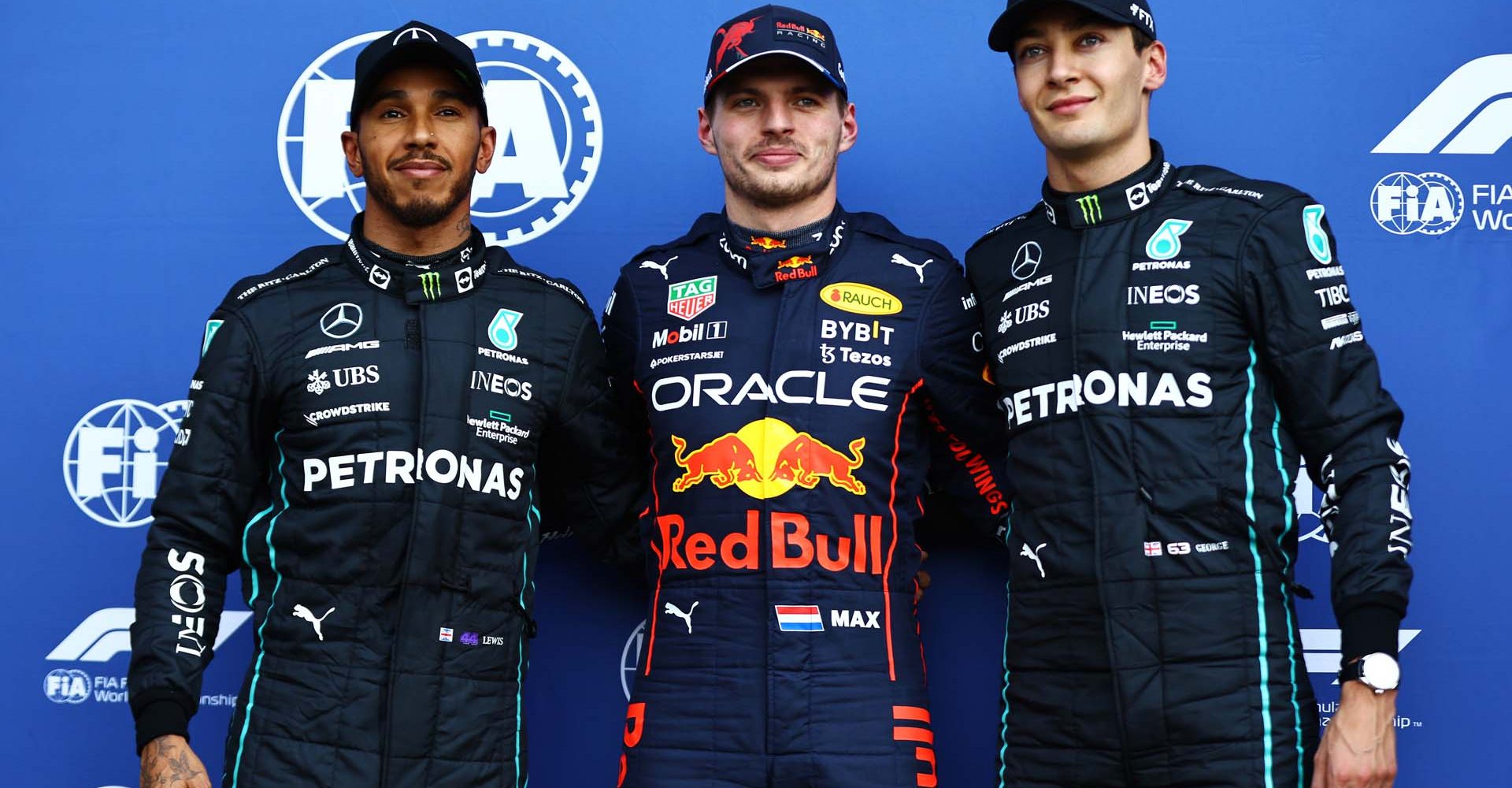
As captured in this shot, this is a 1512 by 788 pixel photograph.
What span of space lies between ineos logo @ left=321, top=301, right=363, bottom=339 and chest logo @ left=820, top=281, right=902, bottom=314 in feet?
2.68

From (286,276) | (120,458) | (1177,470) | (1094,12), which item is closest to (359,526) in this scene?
(286,276)

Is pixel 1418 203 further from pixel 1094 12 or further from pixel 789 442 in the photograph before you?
pixel 789 442

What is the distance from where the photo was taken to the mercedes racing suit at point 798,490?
2.28 meters

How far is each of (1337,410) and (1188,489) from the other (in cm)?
24

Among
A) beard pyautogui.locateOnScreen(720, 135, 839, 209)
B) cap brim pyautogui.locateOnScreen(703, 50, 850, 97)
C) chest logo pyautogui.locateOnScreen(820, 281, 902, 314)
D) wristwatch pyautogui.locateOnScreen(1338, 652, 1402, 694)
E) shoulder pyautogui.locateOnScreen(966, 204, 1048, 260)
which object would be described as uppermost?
cap brim pyautogui.locateOnScreen(703, 50, 850, 97)

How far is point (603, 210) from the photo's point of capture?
2.98 metres

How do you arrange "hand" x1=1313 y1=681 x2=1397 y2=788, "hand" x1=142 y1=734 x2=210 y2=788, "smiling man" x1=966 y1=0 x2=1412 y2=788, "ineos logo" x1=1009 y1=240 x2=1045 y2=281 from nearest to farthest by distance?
1. "hand" x1=1313 y1=681 x2=1397 y2=788
2. "smiling man" x1=966 y1=0 x2=1412 y2=788
3. "hand" x1=142 y1=734 x2=210 y2=788
4. "ineos logo" x1=1009 y1=240 x2=1045 y2=281

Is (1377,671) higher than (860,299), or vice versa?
(860,299)

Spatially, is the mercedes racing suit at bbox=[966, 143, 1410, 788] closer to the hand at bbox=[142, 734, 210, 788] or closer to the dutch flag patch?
the dutch flag patch

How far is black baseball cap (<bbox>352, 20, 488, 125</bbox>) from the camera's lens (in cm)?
244

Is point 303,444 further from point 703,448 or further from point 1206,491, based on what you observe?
point 1206,491

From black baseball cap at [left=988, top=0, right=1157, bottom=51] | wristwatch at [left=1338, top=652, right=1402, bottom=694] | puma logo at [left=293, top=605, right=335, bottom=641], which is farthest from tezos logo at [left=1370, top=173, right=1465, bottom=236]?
puma logo at [left=293, top=605, right=335, bottom=641]

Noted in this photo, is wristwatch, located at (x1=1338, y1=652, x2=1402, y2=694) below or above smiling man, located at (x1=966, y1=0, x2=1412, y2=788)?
below

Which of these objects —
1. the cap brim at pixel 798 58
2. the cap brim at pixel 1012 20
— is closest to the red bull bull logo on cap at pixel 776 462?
the cap brim at pixel 798 58
